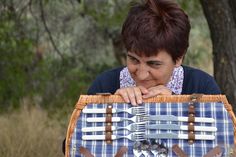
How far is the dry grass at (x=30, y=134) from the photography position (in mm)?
5133

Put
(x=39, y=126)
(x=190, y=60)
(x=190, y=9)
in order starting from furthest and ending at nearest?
(x=190, y=60), (x=190, y=9), (x=39, y=126)

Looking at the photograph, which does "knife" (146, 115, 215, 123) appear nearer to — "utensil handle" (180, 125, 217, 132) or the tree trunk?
"utensil handle" (180, 125, 217, 132)

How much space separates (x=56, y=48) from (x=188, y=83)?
15.3ft

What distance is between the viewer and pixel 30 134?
5633 mm

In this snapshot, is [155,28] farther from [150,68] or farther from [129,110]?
[129,110]

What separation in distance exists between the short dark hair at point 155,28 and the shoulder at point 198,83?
200mm

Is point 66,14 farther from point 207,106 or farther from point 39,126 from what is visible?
point 207,106

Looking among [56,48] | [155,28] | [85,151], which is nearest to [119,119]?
[85,151]

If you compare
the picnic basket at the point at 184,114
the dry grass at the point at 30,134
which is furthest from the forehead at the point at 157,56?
the dry grass at the point at 30,134

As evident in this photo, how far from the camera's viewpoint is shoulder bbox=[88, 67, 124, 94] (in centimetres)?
244

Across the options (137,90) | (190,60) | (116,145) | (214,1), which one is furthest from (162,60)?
(190,60)

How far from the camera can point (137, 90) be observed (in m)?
2.11

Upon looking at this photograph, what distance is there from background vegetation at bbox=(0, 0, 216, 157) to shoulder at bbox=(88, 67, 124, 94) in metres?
2.65

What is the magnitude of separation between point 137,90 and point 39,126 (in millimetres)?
4133
